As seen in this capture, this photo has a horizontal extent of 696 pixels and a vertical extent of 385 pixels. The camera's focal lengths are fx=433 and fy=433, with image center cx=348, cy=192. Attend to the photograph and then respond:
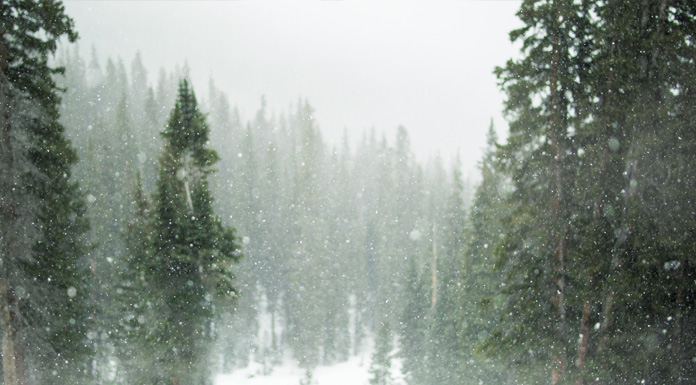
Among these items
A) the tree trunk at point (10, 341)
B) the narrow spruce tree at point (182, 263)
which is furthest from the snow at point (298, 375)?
the tree trunk at point (10, 341)

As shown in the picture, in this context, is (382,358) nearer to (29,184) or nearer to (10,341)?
(10,341)

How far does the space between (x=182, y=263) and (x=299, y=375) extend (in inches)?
1115

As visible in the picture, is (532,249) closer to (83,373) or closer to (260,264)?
(83,373)

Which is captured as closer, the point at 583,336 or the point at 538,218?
the point at 583,336

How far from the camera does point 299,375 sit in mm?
38781

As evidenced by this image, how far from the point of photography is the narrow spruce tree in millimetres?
13844

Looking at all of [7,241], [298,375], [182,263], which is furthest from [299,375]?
[7,241]

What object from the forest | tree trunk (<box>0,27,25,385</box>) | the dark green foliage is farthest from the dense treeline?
tree trunk (<box>0,27,25,385</box>)

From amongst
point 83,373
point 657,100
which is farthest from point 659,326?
point 83,373

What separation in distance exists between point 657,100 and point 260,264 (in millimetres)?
36734

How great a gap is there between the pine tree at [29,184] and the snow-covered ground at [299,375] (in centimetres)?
2699

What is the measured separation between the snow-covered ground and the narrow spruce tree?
22.5 m

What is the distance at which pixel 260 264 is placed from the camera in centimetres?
4141

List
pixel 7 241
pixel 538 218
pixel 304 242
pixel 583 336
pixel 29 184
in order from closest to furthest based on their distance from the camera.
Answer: pixel 7 241, pixel 29 184, pixel 583 336, pixel 538 218, pixel 304 242
